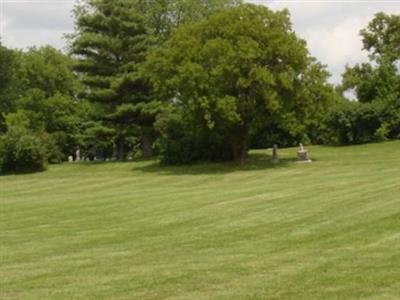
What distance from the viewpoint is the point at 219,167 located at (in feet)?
135

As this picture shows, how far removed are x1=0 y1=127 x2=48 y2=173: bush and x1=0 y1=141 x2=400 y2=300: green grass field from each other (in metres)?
16.8

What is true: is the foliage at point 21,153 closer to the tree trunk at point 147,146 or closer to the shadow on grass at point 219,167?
the shadow on grass at point 219,167

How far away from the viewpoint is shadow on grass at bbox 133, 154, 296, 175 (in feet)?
127

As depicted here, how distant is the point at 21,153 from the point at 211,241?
114 feet

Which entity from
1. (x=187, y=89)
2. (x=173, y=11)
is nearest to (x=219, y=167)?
(x=187, y=89)

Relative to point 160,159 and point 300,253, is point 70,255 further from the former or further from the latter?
point 160,159

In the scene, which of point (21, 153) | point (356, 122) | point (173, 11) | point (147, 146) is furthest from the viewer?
point (173, 11)

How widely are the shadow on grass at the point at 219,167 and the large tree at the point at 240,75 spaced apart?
1588mm

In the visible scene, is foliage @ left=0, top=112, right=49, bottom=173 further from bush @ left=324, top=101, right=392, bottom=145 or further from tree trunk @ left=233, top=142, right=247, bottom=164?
bush @ left=324, top=101, right=392, bottom=145

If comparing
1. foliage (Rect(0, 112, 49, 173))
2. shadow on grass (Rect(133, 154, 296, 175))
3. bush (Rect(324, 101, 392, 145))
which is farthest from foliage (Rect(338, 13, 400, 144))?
foliage (Rect(0, 112, 49, 173))

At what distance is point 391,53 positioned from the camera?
5984 cm

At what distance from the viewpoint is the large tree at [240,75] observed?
38.8 m

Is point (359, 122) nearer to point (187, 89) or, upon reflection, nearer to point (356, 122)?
point (356, 122)

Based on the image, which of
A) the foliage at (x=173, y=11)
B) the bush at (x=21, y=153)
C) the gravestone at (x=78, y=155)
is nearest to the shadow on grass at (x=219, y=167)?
the bush at (x=21, y=153)
